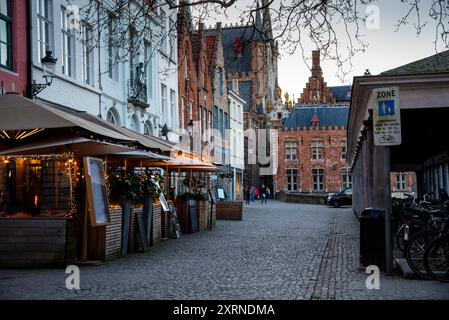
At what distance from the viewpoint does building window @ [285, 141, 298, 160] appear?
85.2 meters

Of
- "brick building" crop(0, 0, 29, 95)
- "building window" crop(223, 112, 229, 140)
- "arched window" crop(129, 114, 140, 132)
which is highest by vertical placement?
"building window" crop(223, 112, 229, 140)

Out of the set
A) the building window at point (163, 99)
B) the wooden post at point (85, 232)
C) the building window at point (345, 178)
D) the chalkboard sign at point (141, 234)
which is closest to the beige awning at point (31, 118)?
the wooden post at point (85, 232)

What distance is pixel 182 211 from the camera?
67.4 feet

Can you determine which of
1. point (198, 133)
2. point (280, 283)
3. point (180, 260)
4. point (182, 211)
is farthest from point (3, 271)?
point (198, 133)

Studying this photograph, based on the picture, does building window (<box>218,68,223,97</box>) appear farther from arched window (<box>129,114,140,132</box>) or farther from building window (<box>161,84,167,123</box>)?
arched window (<box>129,114,140,132</box>)

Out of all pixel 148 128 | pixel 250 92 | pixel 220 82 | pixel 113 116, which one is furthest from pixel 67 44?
pixel 250 92

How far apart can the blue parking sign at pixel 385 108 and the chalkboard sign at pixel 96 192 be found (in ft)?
16.8

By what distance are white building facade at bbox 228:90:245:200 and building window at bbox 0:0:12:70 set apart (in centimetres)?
4017

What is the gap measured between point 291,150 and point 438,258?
76.4 m

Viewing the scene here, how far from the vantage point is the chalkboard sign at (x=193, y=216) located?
2042 cm

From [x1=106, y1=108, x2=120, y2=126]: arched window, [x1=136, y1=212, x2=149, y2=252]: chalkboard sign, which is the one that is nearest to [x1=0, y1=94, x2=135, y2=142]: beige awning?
[x1=136, y1=212, x2=149, y2=252]: chalkboard sign

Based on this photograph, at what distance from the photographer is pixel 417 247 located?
989 centimetres

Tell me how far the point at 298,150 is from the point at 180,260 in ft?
241

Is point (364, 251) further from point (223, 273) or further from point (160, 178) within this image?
point (160, 178)
